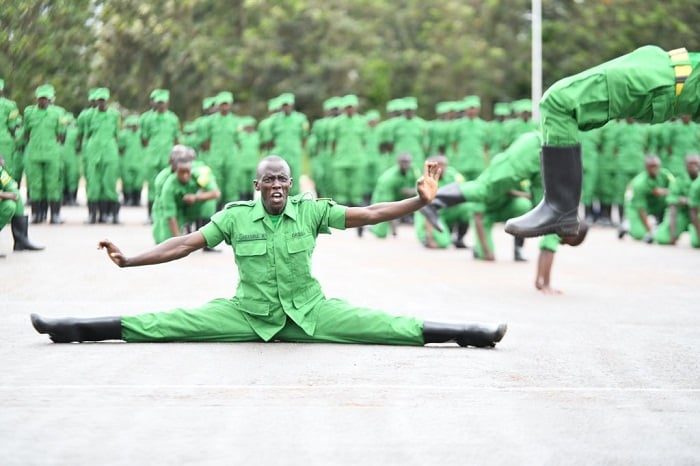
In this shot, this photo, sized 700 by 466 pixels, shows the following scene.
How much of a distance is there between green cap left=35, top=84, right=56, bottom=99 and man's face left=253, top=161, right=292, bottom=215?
36.5ft

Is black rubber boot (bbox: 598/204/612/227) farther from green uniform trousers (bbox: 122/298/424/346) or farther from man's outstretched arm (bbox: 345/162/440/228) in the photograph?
man's outstretched arm (bbox: 345/162/440/228)

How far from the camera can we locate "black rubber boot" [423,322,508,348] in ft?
29.7

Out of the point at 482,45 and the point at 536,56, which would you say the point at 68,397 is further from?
the point at 482,45

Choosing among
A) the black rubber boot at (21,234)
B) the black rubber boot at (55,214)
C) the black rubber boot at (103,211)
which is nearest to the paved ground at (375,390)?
the black rubber boot at (21,234)

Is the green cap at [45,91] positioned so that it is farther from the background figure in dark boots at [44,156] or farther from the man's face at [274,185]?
the man's face at [274,185]

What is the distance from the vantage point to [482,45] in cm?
5062

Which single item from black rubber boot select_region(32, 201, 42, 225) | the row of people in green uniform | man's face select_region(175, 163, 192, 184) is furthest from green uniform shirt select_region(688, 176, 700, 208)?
black rubber boot select_region(32, 201, 42, 225)

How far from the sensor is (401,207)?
8602mm

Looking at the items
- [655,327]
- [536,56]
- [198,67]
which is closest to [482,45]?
[198,67]

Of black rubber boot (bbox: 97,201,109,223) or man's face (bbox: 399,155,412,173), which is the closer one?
man's face (bbox: 399,155,412,173)

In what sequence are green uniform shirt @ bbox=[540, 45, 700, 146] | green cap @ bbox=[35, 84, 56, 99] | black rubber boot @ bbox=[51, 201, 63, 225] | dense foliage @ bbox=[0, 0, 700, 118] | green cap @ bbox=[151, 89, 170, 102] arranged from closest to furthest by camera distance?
1. green uniform shirt @ bbox=[540, 45, 700, 146]
2. green cap @ bbox=[35, 84, 56, 99]
3. black rubber boot @ bbox=[51, 201, 63, 225]
4. green cap @ bbox=[151, 89, 170, 102]
5. dense foliage @ bbox=[0, 0, 700, 118]

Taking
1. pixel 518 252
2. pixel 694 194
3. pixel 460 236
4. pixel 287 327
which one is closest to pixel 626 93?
pixel 287 327

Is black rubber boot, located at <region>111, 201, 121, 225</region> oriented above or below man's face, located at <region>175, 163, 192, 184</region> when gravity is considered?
below

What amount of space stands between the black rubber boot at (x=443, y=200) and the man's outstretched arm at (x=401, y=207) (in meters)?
7.76
